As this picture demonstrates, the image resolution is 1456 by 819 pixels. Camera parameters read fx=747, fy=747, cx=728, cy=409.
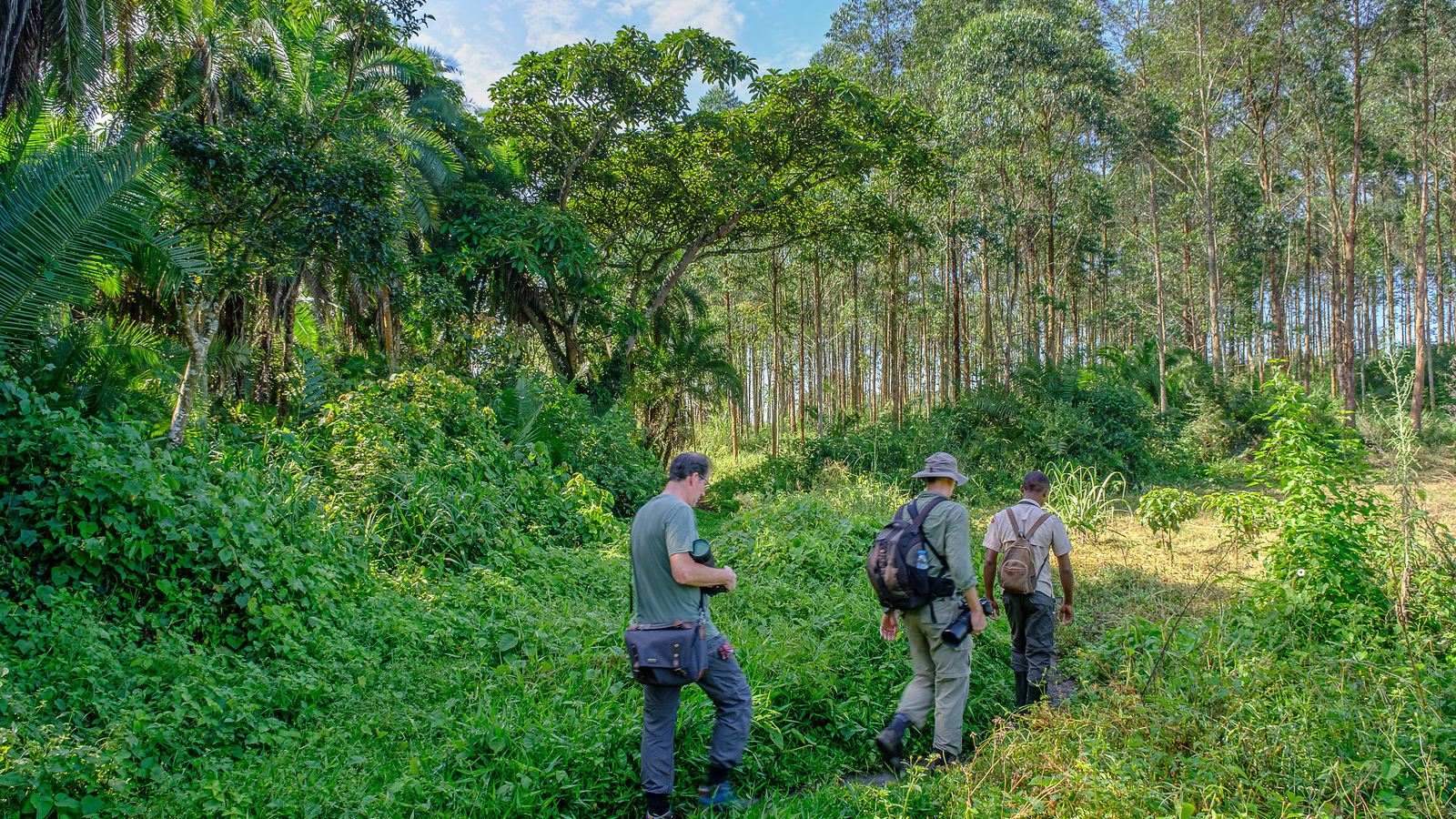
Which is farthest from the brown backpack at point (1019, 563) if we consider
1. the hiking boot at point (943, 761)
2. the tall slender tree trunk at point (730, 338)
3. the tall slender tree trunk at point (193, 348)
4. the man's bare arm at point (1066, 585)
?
the tall slender tree trunk at point (730, 338)

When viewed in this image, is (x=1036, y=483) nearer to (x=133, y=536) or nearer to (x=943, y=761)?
(x=943, y=761)

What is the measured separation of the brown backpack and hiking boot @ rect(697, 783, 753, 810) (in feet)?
6.73

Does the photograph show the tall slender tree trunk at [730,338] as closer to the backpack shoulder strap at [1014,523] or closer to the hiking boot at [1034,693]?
the backpack shoulder strap at [1014,523]

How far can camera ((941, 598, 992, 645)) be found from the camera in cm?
386

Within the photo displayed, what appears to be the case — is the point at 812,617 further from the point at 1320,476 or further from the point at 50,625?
A: the point at 50,625

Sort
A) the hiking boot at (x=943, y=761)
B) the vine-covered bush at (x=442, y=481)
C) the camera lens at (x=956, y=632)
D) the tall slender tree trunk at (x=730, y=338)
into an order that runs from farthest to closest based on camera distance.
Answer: the tall slender tree trunk at (x=730, y=338)
the vine-covered bush at (x=442, y=481)
the camera lens at (x=956, y=632)
the hiking boot at (x=943, y=761)

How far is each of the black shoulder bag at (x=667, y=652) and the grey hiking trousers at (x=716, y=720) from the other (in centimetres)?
9

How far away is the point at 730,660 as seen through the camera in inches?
139

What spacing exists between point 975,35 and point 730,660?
17.8 meters

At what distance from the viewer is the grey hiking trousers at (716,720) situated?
3338 millimetres

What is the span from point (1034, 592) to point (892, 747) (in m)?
1.34

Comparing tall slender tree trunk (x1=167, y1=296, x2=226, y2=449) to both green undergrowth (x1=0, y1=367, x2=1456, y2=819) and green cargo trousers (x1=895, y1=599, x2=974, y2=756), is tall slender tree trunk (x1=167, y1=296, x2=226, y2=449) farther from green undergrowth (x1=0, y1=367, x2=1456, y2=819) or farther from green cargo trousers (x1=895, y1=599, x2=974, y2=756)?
green cargo trousers (x1=895, y1=599, x2=974, y2=756)

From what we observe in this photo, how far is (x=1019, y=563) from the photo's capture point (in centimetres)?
441

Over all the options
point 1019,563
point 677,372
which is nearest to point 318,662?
point 1019,563
